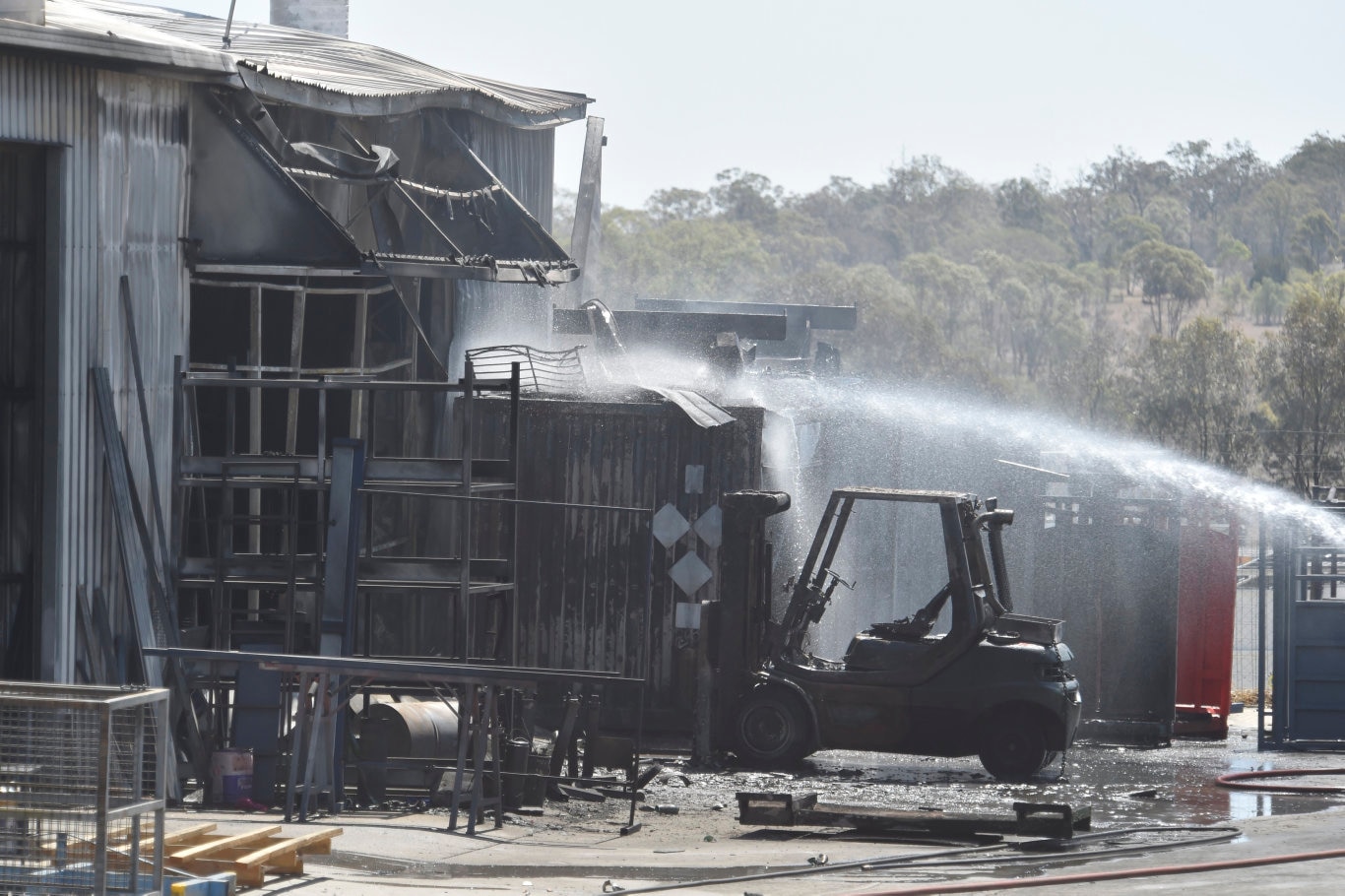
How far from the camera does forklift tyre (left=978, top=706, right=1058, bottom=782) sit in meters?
15.6

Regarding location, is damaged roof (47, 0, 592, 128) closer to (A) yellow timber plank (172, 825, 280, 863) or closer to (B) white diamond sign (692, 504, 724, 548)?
(B) white diamond sign (692, 504, 724, 548)

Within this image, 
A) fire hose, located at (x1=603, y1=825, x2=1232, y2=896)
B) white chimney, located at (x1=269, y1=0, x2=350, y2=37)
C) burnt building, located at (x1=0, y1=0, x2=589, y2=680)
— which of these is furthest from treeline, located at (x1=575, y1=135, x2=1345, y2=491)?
fire hose, located at (x1=603, y1=825, x2=1232, y2=896)

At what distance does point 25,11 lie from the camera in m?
12.4

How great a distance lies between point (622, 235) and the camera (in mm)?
118562

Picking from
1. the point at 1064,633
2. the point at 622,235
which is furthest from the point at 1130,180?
the point at 1064,633

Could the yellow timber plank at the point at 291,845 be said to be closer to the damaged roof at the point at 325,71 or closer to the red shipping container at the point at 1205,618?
the damaged roof at the point at 325,71

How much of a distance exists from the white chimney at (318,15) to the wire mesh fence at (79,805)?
18.1 m

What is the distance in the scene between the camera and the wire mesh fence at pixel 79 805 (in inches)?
330

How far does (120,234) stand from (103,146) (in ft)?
2.05

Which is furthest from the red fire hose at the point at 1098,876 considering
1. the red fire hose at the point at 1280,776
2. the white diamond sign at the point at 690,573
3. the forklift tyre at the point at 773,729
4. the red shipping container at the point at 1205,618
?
the red shipping container at the point at 1205,618

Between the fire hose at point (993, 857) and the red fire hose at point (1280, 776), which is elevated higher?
the fire hose at point (993, 857)

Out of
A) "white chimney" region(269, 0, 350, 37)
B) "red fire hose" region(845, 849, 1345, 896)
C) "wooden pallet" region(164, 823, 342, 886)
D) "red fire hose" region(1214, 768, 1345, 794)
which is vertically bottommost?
"red fire hose" region(1214, 768, 1345, 794)

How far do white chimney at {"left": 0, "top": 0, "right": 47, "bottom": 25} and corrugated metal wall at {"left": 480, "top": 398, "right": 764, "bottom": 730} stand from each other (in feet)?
21.3

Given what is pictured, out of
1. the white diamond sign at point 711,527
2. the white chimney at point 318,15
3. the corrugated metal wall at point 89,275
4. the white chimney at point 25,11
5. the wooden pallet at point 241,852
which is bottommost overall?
the wooden pallet at point 241,852
